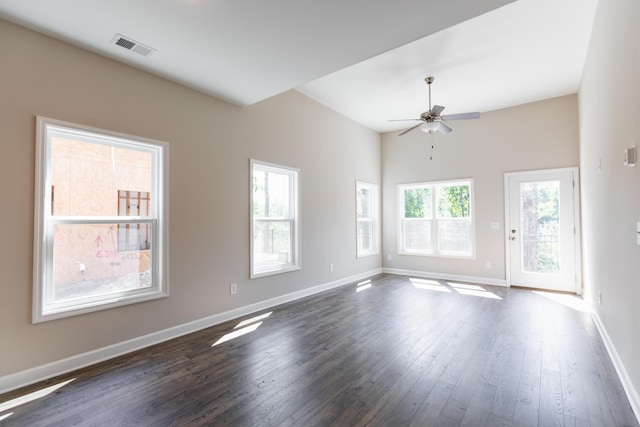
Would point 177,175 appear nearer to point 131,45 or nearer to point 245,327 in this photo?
point 131,45

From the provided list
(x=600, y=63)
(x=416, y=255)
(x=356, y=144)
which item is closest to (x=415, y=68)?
(x=600, y=63)

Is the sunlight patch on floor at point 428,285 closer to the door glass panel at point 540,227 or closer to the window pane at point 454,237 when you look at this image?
the window pane at point 454,237

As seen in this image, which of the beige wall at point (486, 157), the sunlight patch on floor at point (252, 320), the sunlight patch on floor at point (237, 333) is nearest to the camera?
the sunlight patch on floor at point (237, 333)

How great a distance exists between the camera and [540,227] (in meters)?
5.30

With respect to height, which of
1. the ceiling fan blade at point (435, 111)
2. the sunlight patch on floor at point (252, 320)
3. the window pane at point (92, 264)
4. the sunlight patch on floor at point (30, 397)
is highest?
the ceiling fan blade at point (435, 111)

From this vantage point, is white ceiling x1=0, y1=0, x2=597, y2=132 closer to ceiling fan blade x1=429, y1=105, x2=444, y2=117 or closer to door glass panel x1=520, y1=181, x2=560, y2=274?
ceiling fan blade x1=429, y1=105, x2=444, y2=117

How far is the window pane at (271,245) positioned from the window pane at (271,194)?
0.48ft

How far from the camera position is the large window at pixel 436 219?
612 centimetres

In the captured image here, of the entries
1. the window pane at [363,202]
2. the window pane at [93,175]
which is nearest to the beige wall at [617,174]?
the window pane at [363,202]

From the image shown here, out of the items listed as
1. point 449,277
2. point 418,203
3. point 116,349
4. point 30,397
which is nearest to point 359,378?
point 116,349

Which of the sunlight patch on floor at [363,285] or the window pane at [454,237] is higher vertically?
the window pane at [454,237]

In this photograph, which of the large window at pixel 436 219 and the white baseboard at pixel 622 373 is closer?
the white baseboard at pixel 622 373

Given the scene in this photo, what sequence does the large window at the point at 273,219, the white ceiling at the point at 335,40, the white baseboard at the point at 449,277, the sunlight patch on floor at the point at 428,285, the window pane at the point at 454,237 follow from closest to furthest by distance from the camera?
the white ceiling at the point at 335,40, the large window at the point at 273,219, the sunlight patch on floor at the point at 428,285, the white baseboard at the point at 449,277, the window pane at the point at 454,237

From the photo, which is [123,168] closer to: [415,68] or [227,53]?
[227,53]
